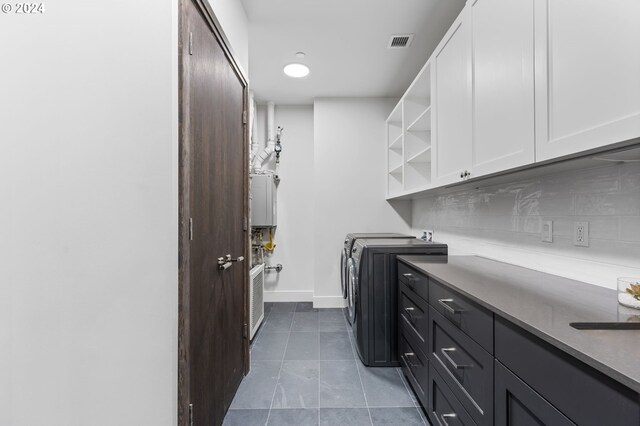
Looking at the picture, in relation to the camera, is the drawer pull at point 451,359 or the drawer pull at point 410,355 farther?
the drawer pull at point 410,355

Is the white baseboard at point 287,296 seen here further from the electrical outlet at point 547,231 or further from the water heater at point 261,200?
the electrical outlet at point 547,231

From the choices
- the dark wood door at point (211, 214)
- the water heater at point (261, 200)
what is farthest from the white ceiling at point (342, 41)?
the water heater at point (261, 200)

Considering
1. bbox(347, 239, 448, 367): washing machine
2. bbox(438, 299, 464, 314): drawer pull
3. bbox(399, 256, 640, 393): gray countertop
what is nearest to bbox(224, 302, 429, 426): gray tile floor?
bbox(347, 239, 448, 367): washing machine

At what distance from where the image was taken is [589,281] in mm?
1192

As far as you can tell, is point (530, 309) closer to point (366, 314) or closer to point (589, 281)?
point (589, 281)

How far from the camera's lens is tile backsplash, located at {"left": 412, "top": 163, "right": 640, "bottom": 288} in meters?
1.06

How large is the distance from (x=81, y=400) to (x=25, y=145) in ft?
2.84

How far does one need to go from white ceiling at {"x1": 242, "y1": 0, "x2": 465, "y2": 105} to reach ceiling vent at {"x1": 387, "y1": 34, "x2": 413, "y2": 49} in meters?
0.04

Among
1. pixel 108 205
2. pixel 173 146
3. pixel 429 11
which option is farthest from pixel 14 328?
pixel 429 11

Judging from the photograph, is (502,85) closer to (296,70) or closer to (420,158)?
(420,158)

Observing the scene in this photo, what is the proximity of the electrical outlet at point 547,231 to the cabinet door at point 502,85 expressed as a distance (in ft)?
1.35

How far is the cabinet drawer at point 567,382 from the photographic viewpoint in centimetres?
56

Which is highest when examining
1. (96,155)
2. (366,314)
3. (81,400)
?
(96,155)

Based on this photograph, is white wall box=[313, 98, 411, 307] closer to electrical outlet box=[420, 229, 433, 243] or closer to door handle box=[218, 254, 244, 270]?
electrical outlet box=[420, 229, 433, 243]
